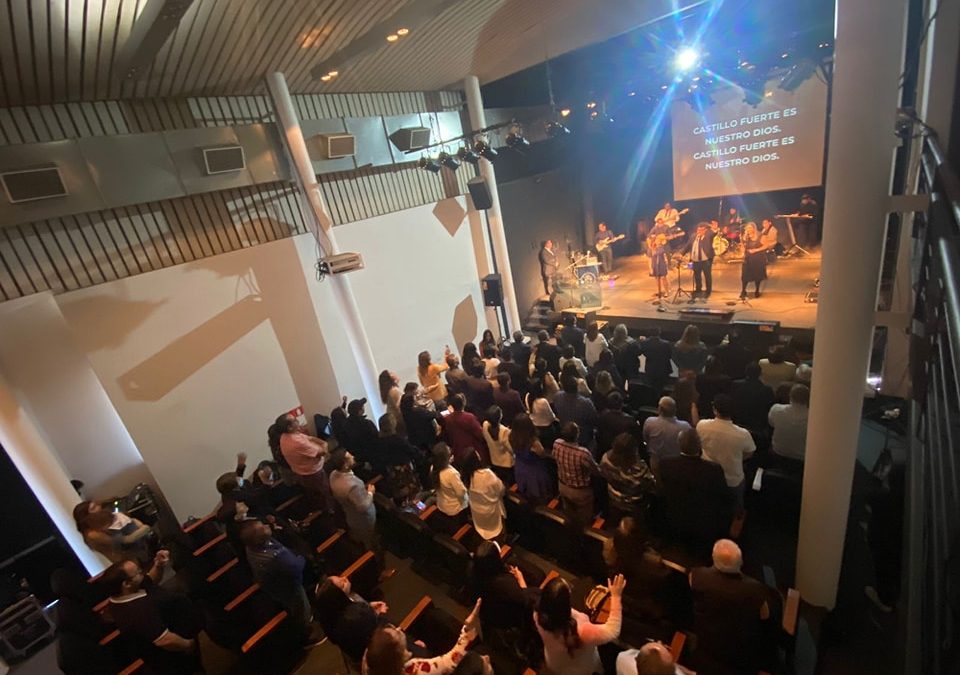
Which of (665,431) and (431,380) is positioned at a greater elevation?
(665,431)

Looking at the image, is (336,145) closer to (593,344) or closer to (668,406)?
(593,344)

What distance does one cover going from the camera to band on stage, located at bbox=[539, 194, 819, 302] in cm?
796

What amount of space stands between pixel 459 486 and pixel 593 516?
117 cm

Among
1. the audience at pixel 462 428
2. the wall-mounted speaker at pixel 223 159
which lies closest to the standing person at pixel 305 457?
the audience at pixel 462 428

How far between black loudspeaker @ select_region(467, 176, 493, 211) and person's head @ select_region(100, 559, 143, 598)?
22.0 ft

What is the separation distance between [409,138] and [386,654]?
672 centimetres

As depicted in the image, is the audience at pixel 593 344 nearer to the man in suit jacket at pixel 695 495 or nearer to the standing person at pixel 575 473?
the standing person at pixel 575 473

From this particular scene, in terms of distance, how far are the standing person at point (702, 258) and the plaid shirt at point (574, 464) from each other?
6.20m

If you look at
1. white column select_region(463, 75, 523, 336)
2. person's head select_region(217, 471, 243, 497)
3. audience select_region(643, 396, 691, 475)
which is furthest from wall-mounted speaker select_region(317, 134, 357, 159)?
audience select_region(643, 396, 691, 475)

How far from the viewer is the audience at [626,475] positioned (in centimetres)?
310

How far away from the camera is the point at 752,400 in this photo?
3.91 meters

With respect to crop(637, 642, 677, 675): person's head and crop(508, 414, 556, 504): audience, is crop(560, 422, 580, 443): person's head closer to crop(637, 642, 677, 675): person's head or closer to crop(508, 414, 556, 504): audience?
crop(508, 414, 556, 504): audience

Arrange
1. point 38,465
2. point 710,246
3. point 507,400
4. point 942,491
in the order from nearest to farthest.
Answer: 1. point 942,491
2. point 38,465
3. point 507,400
4. point 710,246

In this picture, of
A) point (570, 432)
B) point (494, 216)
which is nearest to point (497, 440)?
point (570, 432)
